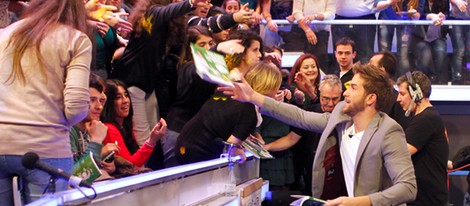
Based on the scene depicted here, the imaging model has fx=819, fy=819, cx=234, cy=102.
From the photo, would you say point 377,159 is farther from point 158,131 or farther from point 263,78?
point 158,131

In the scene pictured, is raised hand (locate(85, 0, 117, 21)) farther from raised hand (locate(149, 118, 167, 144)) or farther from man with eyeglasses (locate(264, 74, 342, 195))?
A: man with eyeglasses (locate(264, 74, 342, 195))

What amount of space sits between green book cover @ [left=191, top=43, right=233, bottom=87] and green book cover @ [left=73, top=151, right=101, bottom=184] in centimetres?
69

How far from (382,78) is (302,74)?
2.19 metres

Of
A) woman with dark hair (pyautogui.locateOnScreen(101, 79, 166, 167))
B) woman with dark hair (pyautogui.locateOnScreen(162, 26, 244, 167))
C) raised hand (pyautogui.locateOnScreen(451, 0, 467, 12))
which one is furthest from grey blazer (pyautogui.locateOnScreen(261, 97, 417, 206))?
raised hand (pyautogui.locateOnScreen(451, 0, 467, 12))

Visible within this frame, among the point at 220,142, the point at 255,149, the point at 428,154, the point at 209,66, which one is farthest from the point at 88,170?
the point at 428,154

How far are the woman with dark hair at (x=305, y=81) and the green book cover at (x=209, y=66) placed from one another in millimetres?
2607

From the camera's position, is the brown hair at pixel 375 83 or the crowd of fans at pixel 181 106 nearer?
the crowd of fans at pixel 181 106

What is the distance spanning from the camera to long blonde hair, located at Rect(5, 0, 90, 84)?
10.8 ft

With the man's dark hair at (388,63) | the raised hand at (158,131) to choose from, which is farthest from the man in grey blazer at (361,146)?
the man's dark hair at (388,63)

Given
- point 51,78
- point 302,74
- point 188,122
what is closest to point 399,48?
point 302,74

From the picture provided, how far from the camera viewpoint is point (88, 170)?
3.23m

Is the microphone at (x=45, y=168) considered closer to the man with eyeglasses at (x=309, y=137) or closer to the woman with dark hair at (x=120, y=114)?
the woman with dark hair at (x=120, y=114)

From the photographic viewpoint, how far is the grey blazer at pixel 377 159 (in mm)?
4520

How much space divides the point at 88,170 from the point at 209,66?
2.86ft
